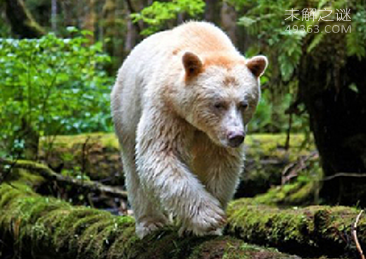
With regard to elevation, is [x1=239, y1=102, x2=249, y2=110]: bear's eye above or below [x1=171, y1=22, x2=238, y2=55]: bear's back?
below

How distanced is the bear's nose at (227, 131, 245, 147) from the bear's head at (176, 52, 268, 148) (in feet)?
0.11

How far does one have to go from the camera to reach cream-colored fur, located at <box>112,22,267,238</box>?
4363mm

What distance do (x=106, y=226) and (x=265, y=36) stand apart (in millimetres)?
4169

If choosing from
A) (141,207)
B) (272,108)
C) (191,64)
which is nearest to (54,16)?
(272,108)

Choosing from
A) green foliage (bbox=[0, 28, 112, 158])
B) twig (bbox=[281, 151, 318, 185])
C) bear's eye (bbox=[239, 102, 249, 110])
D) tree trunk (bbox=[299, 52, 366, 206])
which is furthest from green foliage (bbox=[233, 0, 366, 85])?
green foliage (bbox=[0, 28, 112, 158])

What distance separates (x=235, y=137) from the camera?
4246 millimetres

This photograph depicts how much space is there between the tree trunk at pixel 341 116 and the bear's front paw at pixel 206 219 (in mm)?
3819

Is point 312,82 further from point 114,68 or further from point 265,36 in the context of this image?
point 114,68

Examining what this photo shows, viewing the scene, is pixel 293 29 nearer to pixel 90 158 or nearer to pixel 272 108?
pixel 272 108

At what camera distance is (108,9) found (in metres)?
23.5

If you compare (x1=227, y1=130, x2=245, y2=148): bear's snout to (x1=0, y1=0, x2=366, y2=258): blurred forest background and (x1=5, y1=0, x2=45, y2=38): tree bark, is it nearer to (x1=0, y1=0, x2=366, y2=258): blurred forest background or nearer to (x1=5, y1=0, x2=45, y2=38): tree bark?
(x1=0, y1=0, x2=366, y2=258): blurred forest background

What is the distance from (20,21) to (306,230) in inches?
385

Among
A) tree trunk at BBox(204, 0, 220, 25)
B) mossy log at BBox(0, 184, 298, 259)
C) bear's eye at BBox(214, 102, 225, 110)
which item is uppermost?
tree trunk at BBox(204, 0, 220, 25)

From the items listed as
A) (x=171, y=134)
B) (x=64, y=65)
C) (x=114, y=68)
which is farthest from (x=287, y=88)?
(x=114, y=68)
